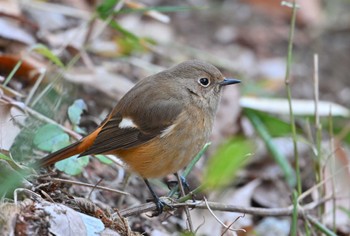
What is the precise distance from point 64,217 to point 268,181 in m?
2.91

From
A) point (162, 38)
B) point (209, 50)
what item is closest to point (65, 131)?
point (162, 38)

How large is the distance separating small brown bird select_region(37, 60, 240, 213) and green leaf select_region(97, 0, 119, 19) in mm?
735

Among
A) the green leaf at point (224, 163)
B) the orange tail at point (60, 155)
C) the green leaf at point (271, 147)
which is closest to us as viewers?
the green leaf at point (224, 163)

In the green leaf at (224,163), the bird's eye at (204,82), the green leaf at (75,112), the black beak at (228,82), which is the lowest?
the green leaf at (75,112)

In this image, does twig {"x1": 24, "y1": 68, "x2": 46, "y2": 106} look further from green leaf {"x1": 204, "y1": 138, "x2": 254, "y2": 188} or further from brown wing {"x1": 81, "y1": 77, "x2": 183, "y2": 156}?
green leaf {"x1": 204, "y1": 138, "x2": 254, "y2": 188}

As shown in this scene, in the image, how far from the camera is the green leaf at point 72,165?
3.73 meters

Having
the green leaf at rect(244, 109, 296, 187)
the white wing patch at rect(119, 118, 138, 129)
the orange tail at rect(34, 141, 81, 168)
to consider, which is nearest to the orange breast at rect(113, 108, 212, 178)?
the white wing patch at rect(119, 118, 138, 129)

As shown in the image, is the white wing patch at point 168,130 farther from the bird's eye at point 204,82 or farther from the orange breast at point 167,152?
the bird's eye at point 204,82

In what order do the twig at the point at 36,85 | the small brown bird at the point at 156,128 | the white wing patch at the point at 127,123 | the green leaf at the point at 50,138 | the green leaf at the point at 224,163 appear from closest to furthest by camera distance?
the green leaf at the point at 224,163 < the green leaf at the point at 50,138 < the small brown bird at the point at 156,128 < the white wing patch at the point at 127,123 < the twig at the point at 36,85

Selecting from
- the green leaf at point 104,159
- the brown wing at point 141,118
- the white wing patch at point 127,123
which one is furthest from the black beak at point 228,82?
the green leaf at point 104,159

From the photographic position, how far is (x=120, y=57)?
599cm

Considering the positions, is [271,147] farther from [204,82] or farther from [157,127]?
[157,127]

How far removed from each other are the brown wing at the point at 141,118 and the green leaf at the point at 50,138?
211mm

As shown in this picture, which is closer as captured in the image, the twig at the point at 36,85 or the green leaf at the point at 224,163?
the green leaf at the point at 224,163
